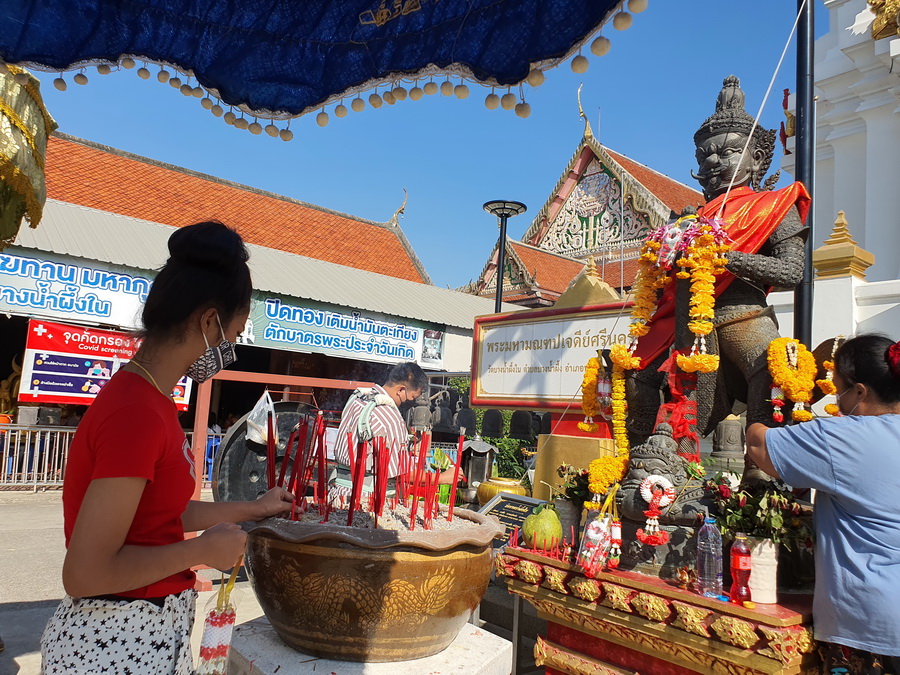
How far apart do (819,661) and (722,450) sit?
4.74 feet

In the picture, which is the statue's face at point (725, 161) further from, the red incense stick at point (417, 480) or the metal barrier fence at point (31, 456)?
the metal barrier fence at point (31, 456)

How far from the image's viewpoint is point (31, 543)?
6.04 m

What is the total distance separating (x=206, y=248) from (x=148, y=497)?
545 millimetres

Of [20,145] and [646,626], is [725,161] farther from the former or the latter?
[20,145]

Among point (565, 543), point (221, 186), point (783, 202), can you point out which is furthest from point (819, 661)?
point (221, 186)

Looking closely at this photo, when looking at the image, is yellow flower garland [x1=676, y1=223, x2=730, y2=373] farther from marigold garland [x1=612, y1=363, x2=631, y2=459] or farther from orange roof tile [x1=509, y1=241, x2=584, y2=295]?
orange roof tile [x1=509, y1=241, x2=584, y2=295]

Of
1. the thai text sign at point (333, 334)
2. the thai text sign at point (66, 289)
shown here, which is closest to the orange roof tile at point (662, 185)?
the thai text sign at point (333, 334)

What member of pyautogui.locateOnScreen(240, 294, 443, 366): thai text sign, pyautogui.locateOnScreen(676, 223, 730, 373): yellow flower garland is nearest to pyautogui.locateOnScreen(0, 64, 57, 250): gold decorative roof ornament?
pyautogui.locateOnScreen(676, 223, 730, 373): yellow flower garland

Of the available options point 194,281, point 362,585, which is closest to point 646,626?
point 362,585

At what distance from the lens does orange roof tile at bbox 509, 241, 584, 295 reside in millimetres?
16469

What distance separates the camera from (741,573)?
7.11 feet

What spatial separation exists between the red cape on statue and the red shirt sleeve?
90.8 inches

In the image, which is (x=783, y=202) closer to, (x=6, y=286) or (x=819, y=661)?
(x=819, y=661)

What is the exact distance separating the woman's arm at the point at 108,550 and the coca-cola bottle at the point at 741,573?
183 cm
